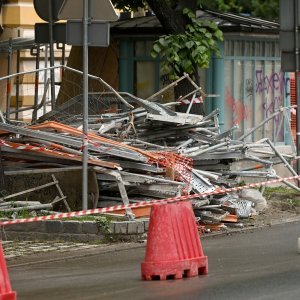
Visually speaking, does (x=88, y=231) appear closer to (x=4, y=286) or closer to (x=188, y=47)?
(x=4, y=286)

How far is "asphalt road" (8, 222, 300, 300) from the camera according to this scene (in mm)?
11516

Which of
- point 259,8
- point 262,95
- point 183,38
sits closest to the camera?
point 183,38

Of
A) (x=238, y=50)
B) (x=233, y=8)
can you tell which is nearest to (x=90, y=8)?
(x=238, y=50)

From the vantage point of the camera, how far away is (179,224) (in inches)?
493

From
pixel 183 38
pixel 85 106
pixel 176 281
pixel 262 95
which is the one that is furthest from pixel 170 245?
pixel 262 95

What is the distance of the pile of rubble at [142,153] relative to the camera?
56.3ft

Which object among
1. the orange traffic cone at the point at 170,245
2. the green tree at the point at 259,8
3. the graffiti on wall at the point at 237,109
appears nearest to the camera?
the orange traffic cone at the point at 170,245

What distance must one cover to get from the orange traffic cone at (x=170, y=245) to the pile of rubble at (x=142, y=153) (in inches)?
148

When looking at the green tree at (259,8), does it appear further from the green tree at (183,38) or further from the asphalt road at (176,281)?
the asphalt road at (176,281)

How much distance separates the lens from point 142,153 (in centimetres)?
1731

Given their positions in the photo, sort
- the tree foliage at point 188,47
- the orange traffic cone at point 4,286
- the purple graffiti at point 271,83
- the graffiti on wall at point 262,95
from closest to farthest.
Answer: the orange traffic cone at point 4,286
the tree foliage at point 188,47
the graffiti on wall at point 262,95
the purple graffiti at point 271,83

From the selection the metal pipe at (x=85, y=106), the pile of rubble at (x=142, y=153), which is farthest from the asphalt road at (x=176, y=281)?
the pile of rubble at (x=142, y=153)

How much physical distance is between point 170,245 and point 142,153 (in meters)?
4.95

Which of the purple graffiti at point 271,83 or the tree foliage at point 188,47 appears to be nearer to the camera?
the tree foliage at point 188,47
